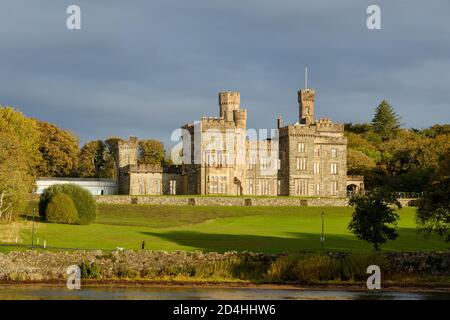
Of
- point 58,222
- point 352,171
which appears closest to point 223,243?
point 58,222

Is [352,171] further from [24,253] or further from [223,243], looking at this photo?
[24,253]

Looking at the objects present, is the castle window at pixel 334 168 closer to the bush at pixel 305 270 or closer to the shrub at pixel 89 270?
the bush at pixel 305 270

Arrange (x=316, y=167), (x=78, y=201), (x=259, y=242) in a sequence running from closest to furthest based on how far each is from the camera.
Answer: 1. (x=259, y=242)
2. (x=78, y=201)
3. (x=316, y=167)

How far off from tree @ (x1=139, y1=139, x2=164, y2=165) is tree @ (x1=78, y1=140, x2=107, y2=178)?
5260 mm

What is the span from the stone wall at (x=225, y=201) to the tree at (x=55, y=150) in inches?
869

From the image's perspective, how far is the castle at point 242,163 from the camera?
293 feet

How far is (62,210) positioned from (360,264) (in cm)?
3168

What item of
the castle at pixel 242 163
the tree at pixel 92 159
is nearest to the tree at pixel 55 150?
the tree at pixel 92 159

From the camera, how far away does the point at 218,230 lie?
62062mm

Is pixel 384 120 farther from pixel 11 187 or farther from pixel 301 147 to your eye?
pixel 11 187

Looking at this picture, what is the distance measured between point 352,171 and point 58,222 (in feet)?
163

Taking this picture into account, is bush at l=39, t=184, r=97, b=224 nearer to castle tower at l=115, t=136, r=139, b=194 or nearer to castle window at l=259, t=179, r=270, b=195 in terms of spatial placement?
castle tower at l=115, t=136, r=139, b=194

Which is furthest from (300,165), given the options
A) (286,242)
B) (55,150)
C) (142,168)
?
(286,242)

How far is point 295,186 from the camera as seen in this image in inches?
3666
